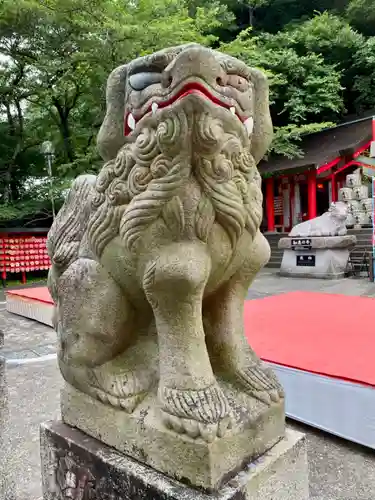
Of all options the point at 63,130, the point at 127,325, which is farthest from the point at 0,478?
the point at 63,130

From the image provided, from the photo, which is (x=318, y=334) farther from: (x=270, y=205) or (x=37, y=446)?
(x=270, y=205)

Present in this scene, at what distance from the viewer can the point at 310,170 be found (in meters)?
10.2

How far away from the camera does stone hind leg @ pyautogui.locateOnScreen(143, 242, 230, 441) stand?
0.97 m

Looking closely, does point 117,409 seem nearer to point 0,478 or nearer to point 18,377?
point 0,478

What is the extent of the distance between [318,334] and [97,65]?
727 centimetres

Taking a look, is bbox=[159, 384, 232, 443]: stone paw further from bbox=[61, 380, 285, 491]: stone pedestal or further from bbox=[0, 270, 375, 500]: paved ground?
bbox=[0, 270, 375, 500]: paved ground

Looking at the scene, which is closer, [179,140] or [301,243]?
[179,140]

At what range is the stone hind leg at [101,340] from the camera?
1.14 metres

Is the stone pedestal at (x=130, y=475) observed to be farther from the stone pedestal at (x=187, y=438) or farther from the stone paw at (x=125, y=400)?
the stone paw at (x=125, y=400)

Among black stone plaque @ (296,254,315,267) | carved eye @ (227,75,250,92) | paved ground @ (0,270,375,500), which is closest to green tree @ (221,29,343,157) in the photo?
black stone plaque @ (296,254,315,267)

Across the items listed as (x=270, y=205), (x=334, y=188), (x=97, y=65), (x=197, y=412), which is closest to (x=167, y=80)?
(x=197, y=412)

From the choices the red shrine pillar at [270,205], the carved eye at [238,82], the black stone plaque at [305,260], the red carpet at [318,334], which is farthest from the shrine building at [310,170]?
the carved eye at [238,82]

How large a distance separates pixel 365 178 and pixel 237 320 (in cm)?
1154

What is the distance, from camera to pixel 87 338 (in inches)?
46.0
